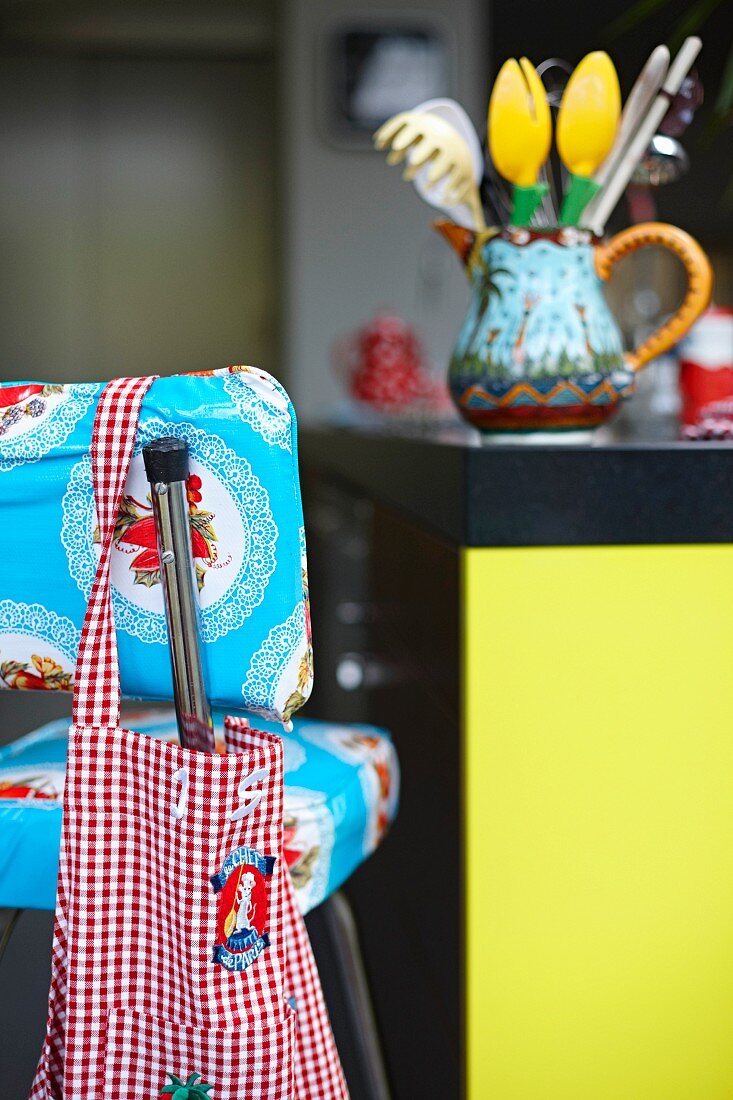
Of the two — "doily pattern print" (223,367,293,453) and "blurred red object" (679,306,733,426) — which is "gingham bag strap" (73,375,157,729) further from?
"blurred red object" (679,306,733,426)

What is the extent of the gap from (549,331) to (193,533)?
42 cm

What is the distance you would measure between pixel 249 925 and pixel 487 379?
1.63ft

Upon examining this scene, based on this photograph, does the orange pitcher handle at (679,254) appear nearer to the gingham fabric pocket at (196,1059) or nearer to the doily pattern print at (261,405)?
the doily pattern print at (261,405)

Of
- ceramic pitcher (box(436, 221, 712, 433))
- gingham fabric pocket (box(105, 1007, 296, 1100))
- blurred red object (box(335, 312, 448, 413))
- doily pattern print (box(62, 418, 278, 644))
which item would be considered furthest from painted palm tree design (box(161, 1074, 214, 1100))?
blurred red object (box(335, 312, 448, 413))

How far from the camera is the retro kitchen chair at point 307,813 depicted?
0.87 meters

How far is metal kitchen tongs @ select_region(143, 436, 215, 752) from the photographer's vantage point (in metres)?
0.71

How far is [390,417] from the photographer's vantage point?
2438mm

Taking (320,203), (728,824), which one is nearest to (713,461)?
(728,824)

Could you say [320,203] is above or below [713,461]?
above

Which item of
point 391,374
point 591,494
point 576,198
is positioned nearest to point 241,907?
point 591,494

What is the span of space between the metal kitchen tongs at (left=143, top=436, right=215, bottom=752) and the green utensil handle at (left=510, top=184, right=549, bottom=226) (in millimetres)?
464

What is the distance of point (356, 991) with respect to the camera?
1.04 metres

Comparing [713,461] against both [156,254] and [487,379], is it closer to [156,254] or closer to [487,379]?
[487,379]

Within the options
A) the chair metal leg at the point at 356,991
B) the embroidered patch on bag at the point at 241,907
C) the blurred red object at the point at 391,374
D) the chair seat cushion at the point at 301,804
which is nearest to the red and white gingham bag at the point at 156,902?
the embroidered patch on bag at the point at 241,907
